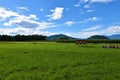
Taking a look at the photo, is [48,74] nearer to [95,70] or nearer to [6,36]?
[95,70]

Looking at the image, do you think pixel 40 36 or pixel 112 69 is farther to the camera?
pixel 40 36

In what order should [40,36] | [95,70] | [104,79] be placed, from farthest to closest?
[40,36]
[95,70]
[104,79]

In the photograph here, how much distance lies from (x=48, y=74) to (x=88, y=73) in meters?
2.76

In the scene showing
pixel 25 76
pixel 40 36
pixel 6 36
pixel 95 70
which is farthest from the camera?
pixel 40 36

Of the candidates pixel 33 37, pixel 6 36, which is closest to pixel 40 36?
pixel 33 37

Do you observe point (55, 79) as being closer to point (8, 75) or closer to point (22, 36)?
point (8, 75)

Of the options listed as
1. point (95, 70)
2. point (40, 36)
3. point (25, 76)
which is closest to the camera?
point (25, 76)

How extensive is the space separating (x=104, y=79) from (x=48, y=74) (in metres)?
3.74

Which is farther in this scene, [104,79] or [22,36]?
[22,36]

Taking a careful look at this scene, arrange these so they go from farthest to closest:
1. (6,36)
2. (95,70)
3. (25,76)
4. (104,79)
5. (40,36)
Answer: (40,36), (6,36), (95,70), (25,76), (104,79)

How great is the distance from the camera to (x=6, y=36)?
120812 mm

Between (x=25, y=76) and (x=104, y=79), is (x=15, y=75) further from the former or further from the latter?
(x=104, y=79)

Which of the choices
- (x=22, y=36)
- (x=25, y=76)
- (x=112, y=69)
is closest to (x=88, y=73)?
(x=112, y=69)

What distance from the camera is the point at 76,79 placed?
13273mm
